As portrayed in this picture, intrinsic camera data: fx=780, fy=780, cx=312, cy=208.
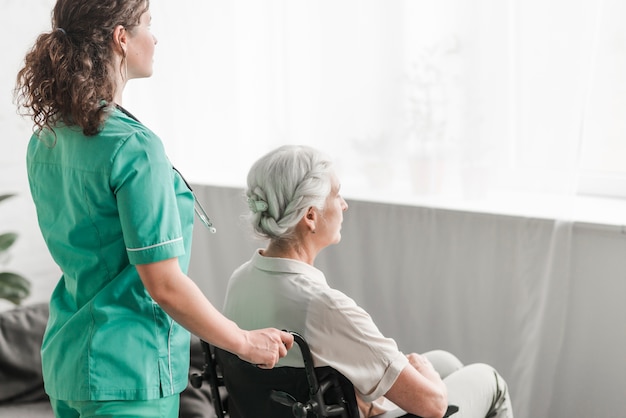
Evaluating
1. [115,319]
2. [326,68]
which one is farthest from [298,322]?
[326,68]

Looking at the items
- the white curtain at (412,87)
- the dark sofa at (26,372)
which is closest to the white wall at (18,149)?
the white curtain at (412,87)

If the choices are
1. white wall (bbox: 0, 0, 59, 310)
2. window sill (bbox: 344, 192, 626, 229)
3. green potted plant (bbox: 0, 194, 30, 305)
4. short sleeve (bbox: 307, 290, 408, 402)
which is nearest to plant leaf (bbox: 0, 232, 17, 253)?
green potted plant (bbox: 0, 194, 30, 305)

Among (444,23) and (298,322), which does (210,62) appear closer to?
(444,23)

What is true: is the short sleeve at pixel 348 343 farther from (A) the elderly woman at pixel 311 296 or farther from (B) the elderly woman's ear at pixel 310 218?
(B) the elderly woman's ear at pixel 310 218

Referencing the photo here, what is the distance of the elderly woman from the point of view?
5.19 feet

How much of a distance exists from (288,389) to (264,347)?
9.2 inches

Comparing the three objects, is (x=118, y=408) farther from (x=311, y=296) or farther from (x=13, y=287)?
(x=13, y=287)

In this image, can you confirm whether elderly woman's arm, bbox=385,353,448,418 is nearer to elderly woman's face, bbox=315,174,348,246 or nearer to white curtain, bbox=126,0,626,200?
elderly woman's face, bbox=315,174,348,246

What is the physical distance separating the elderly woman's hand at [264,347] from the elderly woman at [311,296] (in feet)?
0.62

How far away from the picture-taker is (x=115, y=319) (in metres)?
1.42

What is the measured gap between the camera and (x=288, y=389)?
1.58 m

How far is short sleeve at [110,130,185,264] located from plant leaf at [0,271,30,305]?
2020 mm

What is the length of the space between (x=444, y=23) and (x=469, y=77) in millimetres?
202

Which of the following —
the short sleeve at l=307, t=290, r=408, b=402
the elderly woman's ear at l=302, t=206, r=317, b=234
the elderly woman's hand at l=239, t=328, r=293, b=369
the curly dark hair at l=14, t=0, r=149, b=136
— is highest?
the curly dark hair at l=14, t=0, r=149, b=136
